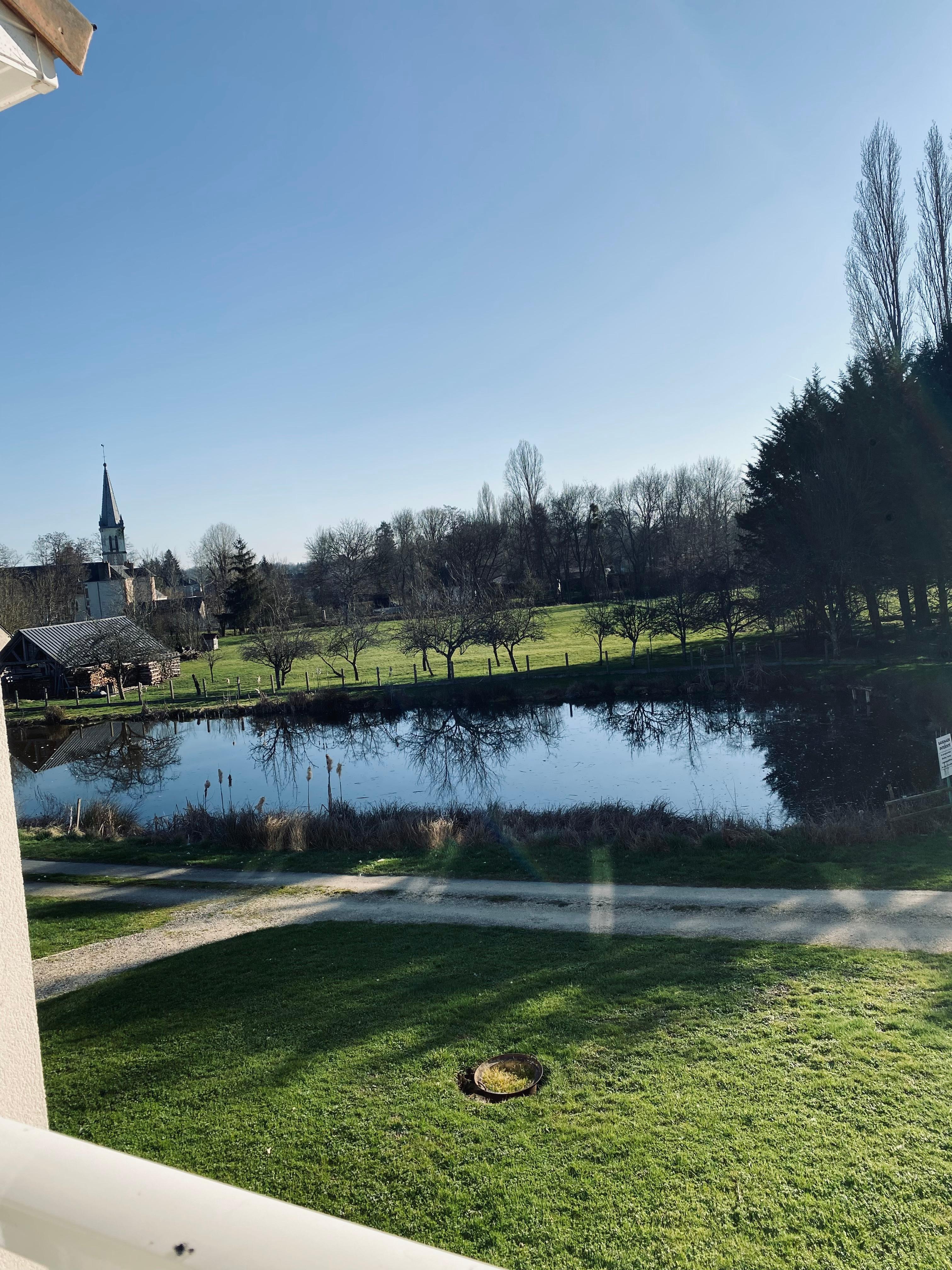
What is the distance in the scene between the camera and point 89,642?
47.9 m

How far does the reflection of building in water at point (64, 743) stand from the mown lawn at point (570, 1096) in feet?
88.1

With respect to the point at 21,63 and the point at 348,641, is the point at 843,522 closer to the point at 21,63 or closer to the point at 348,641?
the point at 348,641

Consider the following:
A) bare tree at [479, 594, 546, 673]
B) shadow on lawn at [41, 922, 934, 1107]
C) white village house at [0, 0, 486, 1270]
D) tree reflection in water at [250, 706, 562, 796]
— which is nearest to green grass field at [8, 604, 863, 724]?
bare tree at [479, 594, 546, 673]

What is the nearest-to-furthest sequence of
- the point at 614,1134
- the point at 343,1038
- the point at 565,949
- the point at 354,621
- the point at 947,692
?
the point at 614,1134
the point at 343,1038
the point at 565,949
the point at 947,692
the point at 354,621

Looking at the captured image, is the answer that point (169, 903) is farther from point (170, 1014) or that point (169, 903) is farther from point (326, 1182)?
point (326, 1182)

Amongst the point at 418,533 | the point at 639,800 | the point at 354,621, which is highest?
the point at 418,533

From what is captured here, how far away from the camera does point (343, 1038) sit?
7367 millimetres

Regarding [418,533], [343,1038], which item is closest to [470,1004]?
[343,1038]

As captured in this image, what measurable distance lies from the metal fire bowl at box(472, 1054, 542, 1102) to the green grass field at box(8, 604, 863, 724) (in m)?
33.3

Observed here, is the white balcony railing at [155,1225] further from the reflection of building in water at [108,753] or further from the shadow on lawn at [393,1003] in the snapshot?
the reflection of building in water at [108,753]

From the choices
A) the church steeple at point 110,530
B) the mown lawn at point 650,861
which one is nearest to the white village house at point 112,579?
the church steeple at point 110,530

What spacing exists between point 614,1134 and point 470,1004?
259 cm

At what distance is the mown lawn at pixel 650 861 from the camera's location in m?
12.7

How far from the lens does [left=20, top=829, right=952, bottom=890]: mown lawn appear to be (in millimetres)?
12672
